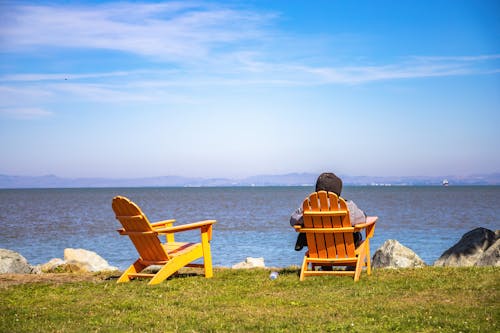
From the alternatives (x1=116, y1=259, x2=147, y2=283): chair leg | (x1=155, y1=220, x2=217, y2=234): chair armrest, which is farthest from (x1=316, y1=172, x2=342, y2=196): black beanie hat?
(x1=116, y1=259, x2=147, y2=283): chair leg

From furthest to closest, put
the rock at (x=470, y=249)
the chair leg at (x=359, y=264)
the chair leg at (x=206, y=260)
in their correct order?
the rock at (x=470, y=249) → the chair leg at (x=206, y=260) → the chair leg at (x=359, y=264)

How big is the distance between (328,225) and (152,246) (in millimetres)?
2470

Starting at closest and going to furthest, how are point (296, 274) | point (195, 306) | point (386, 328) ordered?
point (386, 328) < point (195, 306) < point (296, 274)

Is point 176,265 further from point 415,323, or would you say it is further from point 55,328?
point 415,323

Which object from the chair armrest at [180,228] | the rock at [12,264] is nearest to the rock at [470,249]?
the chair armrest at [180,228]

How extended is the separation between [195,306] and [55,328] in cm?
159

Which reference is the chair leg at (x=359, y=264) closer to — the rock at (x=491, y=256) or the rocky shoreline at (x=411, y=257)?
the rocky shoreline at (x=411, y=257)

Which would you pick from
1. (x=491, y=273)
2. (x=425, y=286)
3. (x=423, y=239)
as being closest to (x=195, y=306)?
(x=425, y=286)

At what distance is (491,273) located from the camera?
895 centimetres

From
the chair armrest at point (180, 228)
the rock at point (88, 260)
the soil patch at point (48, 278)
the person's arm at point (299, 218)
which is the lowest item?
the rock at point (88, 260)

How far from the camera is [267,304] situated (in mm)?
7270

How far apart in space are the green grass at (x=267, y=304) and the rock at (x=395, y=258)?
8.14 feet

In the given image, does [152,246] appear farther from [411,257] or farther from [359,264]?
[411,257]

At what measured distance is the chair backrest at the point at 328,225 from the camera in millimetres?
8789
